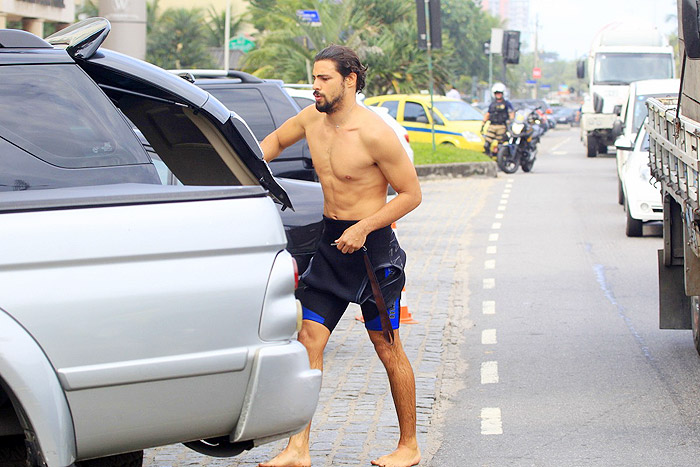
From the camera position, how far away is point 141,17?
36.0ft

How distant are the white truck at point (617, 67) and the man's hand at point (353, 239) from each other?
27.0 metres

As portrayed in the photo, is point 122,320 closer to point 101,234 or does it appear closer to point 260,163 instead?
point 101,234

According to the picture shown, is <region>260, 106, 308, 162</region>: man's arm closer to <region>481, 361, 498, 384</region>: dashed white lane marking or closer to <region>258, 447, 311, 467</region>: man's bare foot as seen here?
<region>258, 447, 311, 467</region>: man's bare foot

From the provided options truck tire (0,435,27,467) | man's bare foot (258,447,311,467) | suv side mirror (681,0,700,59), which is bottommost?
man's bare foot (258,447,311,467)

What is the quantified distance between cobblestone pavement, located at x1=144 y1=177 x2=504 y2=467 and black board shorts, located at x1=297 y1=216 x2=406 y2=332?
0.73 metres

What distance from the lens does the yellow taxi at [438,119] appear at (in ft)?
88.6

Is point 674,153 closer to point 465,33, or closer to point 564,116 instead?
point 465,33

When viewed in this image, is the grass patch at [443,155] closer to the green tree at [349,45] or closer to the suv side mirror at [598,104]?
the suv side mirror at [598,104]

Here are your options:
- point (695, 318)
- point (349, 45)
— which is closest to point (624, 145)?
point (695, 318)

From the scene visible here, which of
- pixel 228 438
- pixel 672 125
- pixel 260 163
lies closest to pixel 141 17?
pixel 672 125

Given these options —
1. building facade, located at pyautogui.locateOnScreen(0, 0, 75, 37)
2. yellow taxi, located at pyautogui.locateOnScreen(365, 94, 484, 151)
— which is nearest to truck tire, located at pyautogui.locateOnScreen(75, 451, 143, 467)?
building facade, located at pyautogui.locateOnScreen(0, 0, 75, 37)

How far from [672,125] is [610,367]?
162cm

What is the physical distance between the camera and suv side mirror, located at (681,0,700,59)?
561cm

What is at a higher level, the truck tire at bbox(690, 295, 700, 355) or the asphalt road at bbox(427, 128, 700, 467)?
the truck tire at bbox(690, 295, 700, 355)
